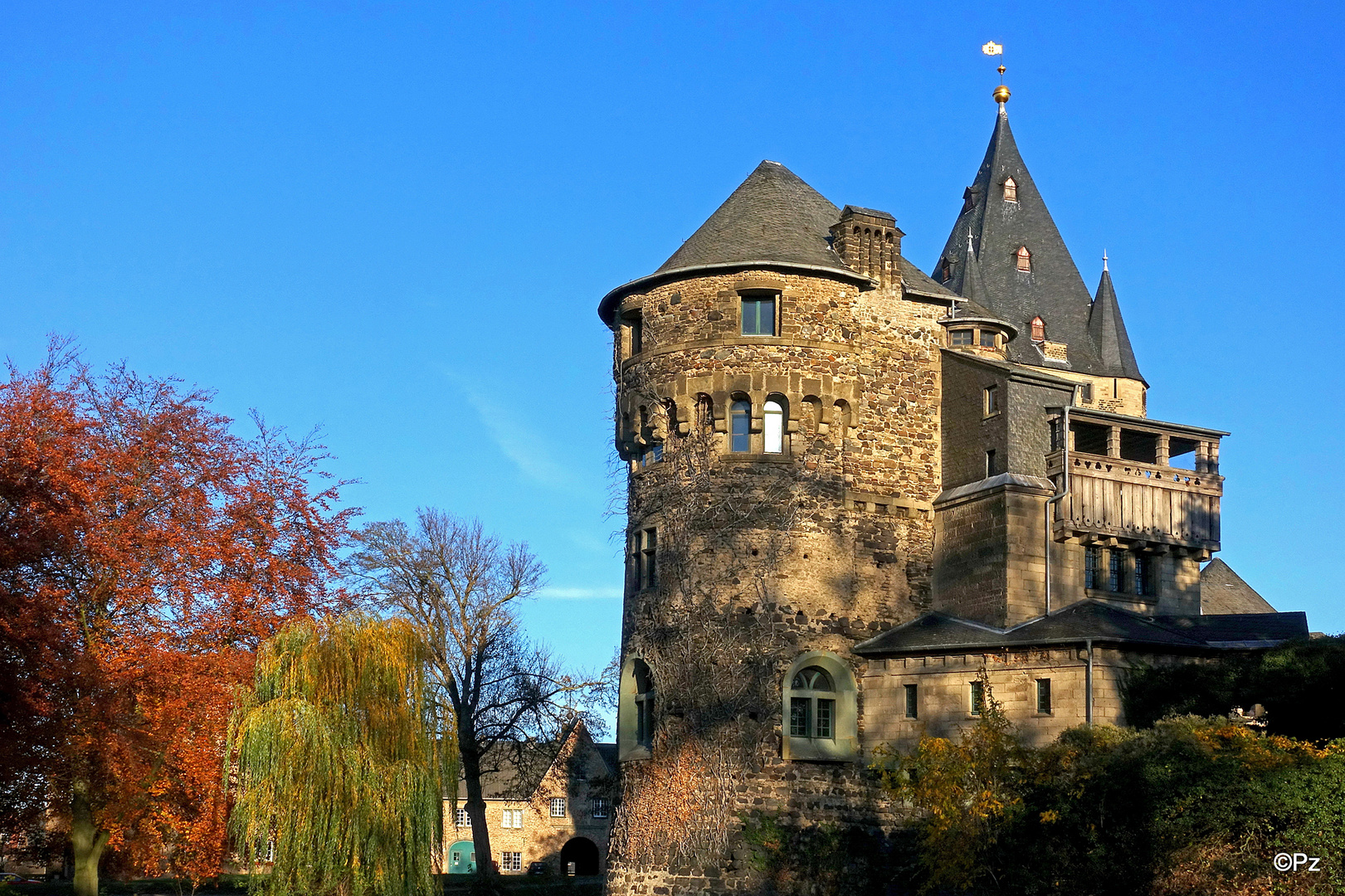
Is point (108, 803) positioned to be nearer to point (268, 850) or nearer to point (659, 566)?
point (268, 850)

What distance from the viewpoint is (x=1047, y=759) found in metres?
24.8

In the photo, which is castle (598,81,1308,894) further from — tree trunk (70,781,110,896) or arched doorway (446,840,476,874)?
arched doorway (446,840,476,874)

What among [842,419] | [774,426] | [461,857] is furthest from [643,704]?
[461,857]

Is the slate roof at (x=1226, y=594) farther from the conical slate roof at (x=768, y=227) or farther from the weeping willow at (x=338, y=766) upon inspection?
the weeping willow at (x=338, y=766)

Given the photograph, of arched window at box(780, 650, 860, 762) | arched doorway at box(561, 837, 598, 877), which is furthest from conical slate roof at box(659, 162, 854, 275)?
arched doorway at box(561, 837, 598, 877)

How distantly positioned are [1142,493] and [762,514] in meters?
7.75

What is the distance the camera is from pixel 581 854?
60.0 metres

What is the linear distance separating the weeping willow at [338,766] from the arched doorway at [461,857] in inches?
1466

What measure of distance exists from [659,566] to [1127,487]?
9.58 metres

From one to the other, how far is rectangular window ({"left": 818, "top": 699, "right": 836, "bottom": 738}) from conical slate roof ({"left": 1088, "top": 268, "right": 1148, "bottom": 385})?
67.4 feet

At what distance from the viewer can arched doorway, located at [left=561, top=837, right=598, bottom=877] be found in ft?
196

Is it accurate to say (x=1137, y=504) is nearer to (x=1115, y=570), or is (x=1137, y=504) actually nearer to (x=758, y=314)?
(x=1115, y=570)

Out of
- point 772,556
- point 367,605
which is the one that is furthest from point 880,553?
point 367,605

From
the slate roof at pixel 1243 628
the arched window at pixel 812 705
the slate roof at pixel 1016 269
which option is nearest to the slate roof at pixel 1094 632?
the slate roof at pixel 1243 628
